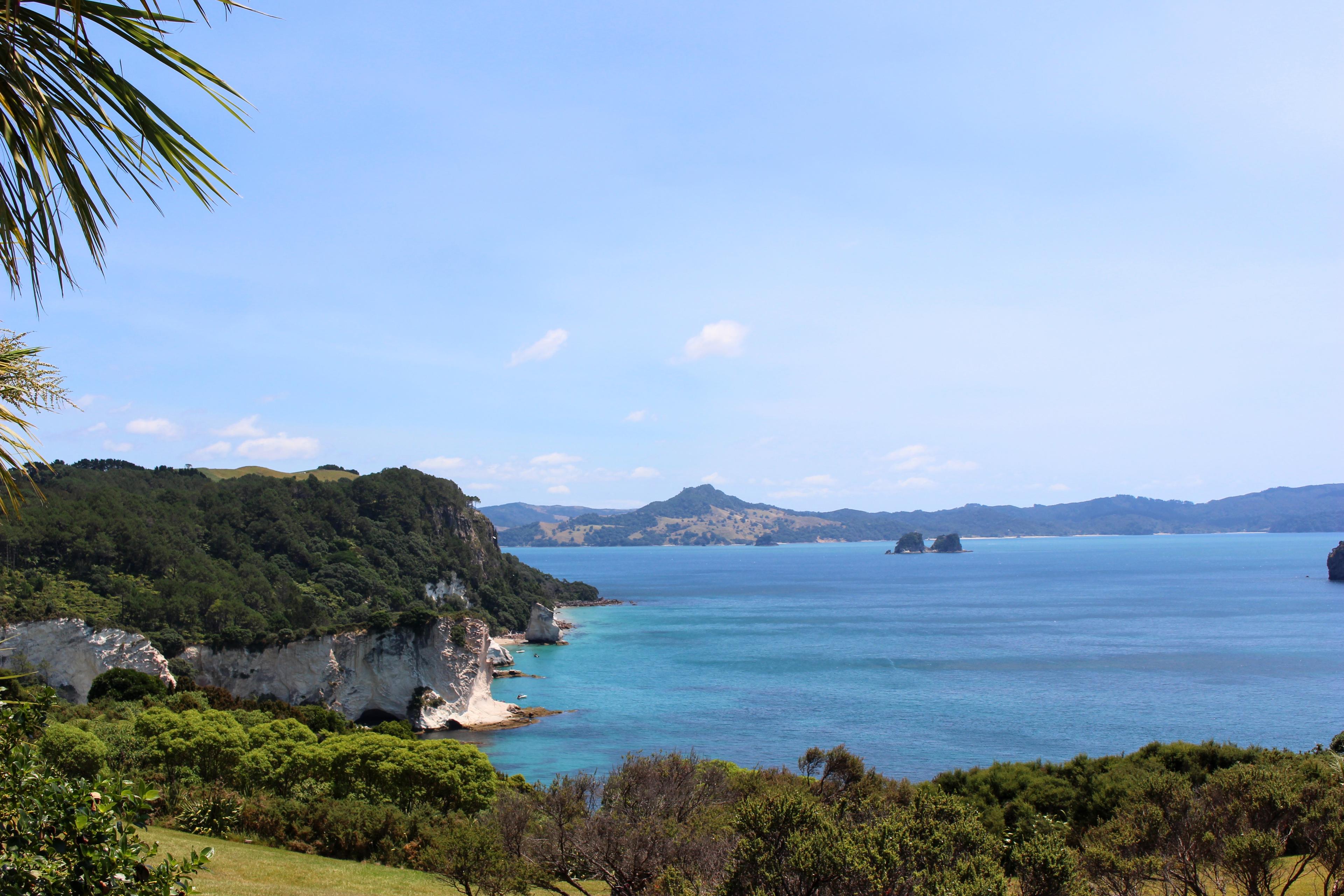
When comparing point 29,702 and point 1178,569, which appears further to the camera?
point 1178,569

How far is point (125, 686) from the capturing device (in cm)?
3250

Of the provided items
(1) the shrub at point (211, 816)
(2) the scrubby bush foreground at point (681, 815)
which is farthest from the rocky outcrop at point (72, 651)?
(1) the shrub at point (211, 816)

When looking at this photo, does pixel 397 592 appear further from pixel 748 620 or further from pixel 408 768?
pixel 408 768

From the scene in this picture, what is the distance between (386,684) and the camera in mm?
44906

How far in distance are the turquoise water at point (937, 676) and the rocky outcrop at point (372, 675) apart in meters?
2.53

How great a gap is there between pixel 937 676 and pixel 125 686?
4636 cm

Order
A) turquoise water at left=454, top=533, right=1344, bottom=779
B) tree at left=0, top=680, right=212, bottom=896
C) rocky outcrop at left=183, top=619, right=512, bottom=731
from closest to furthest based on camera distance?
tree at left=0, top=680, right=212, bottom=896
turquoise water at left=454, top=533, right=1344, bottom=779
rocky outcrop at left=183, top=619, right=512, bottom=731

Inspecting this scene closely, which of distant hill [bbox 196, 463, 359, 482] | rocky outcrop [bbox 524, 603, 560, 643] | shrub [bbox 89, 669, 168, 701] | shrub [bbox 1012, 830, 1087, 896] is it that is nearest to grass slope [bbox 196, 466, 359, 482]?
distant hill [bbox 196, 463, 359, 482]

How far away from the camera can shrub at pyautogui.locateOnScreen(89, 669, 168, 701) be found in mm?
31922

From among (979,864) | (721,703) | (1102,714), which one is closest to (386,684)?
(721,703)

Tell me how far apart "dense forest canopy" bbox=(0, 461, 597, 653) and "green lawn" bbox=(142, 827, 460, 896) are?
28010 mm

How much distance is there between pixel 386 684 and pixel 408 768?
26.0 meters

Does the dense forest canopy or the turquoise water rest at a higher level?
the dense forest canopy

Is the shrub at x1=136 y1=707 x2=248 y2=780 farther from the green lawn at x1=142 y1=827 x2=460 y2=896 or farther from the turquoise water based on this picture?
the turquoise water
